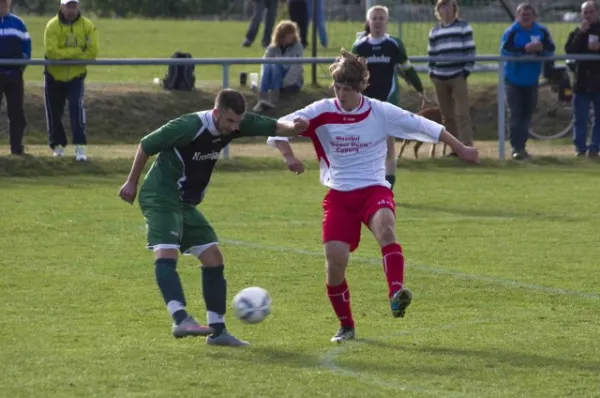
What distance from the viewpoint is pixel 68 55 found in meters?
16.3

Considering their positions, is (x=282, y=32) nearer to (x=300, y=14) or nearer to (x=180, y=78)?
(x=180, y=78)

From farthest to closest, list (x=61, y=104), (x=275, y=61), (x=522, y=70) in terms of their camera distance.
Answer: (x=522, y=70) → (x=275, y=61) → (x=61, y=104)

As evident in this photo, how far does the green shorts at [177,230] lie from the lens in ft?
25.3

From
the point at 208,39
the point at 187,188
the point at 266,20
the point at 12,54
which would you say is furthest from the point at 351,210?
the point at 208,39

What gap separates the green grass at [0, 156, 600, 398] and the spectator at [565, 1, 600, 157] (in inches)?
101

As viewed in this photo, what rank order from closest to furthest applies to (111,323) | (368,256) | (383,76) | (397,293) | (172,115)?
(397,293), (111,323), (368,256), (383,76), (172,115)

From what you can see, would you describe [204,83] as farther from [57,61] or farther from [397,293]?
[397,293]

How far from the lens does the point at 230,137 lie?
7871 mm

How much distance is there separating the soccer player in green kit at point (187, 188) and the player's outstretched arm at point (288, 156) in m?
0.16

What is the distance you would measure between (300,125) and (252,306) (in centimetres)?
Result: 111

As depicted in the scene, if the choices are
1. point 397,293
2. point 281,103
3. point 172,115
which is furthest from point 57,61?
point 397,293

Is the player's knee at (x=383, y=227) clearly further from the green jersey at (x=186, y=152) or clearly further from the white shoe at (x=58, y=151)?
the white shoe at (x=58, y=151)

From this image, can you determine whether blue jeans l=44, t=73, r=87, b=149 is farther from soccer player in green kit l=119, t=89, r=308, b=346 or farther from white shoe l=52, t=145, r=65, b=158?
soccer player in green kit l=119, t=89, r=308, b=346

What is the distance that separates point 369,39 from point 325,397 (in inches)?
337
